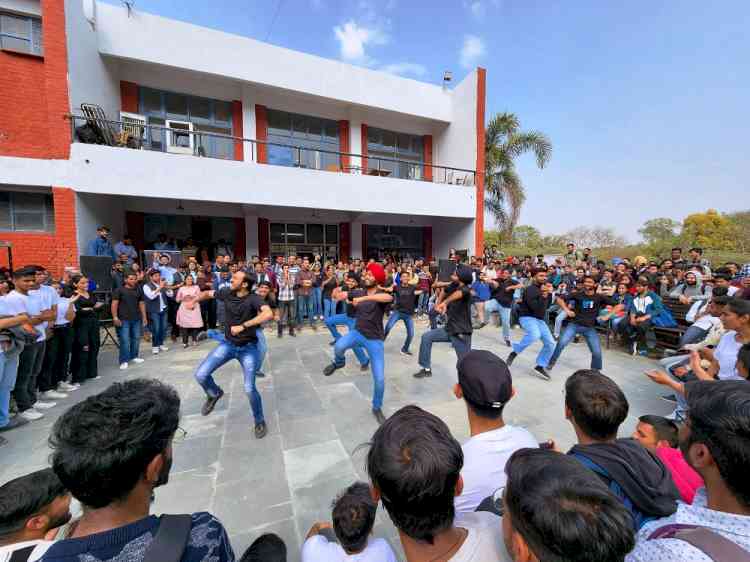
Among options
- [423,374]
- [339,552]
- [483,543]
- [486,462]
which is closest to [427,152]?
[423,374]

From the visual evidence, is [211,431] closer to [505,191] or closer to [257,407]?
[257,407]

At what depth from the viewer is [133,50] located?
9.66 meters

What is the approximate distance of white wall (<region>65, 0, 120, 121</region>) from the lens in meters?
8.00

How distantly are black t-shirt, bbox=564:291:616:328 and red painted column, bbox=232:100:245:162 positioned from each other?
11.9 m

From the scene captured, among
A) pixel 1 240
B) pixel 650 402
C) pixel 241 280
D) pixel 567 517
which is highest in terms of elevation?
pixel 1 240

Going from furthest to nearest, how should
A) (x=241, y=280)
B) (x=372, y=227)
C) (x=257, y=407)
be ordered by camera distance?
1. (x=372, y=227)
2. (x=241, y=280)
3. (x=257, y=407)

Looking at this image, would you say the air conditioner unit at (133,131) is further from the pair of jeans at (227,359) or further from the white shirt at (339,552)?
the white shirt at (339,552)

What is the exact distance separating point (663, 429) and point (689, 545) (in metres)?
1.37

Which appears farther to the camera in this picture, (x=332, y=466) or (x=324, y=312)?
(x=324, y=312)

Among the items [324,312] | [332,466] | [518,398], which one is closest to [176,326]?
[324,312]

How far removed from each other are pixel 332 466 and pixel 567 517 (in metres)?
2.62

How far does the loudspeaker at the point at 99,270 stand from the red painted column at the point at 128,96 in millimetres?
6463

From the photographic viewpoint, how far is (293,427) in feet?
11.8

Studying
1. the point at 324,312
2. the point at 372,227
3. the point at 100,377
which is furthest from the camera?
the point at 372,227
